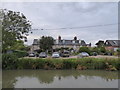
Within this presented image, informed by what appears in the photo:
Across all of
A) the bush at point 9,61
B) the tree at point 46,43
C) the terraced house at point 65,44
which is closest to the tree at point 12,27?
the bush at point 9,61

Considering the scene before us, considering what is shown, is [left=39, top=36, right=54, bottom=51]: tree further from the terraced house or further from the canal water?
the canal water

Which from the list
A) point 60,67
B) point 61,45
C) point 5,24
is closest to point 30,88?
point 60,67

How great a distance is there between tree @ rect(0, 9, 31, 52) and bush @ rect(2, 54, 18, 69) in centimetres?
117

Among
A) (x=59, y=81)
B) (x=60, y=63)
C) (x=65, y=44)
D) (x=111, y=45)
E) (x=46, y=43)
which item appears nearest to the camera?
(x=59, y=81)

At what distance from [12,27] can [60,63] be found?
6.87 m

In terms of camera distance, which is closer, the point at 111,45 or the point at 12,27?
the point at 12,27

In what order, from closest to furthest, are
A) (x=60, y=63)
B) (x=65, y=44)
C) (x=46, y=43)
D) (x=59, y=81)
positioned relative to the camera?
(x=59, y=81)
(x=60, y=63)
(x=46, y=43)
(x=65, y=44)

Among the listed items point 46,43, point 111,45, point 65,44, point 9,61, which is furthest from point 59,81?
point 65,44

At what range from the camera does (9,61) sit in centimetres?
1819

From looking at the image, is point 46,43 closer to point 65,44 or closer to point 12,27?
point 65,44

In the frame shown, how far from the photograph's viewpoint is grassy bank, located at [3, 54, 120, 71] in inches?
705

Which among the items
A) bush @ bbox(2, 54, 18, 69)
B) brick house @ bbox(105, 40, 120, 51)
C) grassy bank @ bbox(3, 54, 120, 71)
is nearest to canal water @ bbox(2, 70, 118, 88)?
grassy bank @ bbox(3, 54, 120, 71)

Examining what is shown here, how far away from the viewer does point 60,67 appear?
1808 centimetres

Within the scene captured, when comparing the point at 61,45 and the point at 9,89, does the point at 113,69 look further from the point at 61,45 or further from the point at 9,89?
the point at 61,45
